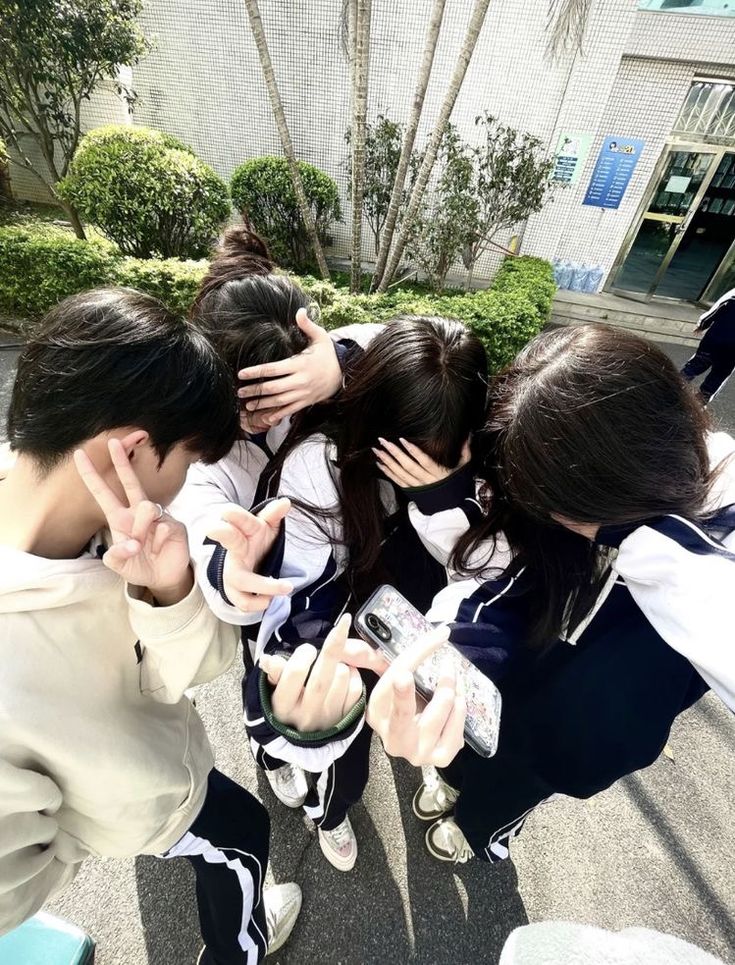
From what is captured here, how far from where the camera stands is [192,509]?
55.8 inches

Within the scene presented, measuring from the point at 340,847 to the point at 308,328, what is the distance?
1954 mm

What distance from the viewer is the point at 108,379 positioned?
0.90 meters

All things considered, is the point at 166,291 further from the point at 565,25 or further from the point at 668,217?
the point at 668,217

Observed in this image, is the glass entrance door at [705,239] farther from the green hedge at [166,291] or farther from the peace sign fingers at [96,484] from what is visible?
the peace sign fingers at [96,484]

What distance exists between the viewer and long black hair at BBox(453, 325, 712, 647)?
1.01m

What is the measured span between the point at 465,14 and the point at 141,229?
18.9 feet

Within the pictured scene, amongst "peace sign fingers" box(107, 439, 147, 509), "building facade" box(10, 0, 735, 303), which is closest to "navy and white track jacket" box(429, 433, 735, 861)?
"peace sign fingers" box(107, 439, 147, 509)

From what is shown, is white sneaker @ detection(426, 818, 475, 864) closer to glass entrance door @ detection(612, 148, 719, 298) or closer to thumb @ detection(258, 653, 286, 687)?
thumb @ detection(258, 653, 286, 687)

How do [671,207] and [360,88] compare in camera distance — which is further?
[671,207]

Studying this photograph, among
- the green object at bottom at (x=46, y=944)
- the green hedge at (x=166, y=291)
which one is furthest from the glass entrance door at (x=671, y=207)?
the green object at bottom at (x=46, y=944)

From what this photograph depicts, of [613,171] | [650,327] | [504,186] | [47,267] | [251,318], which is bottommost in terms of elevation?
[650,327]

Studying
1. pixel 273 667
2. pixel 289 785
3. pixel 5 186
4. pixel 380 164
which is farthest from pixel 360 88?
pixel 5 186

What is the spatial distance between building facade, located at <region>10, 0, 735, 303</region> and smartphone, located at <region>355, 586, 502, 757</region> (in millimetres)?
8261

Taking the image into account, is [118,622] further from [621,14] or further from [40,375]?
[621,14]
